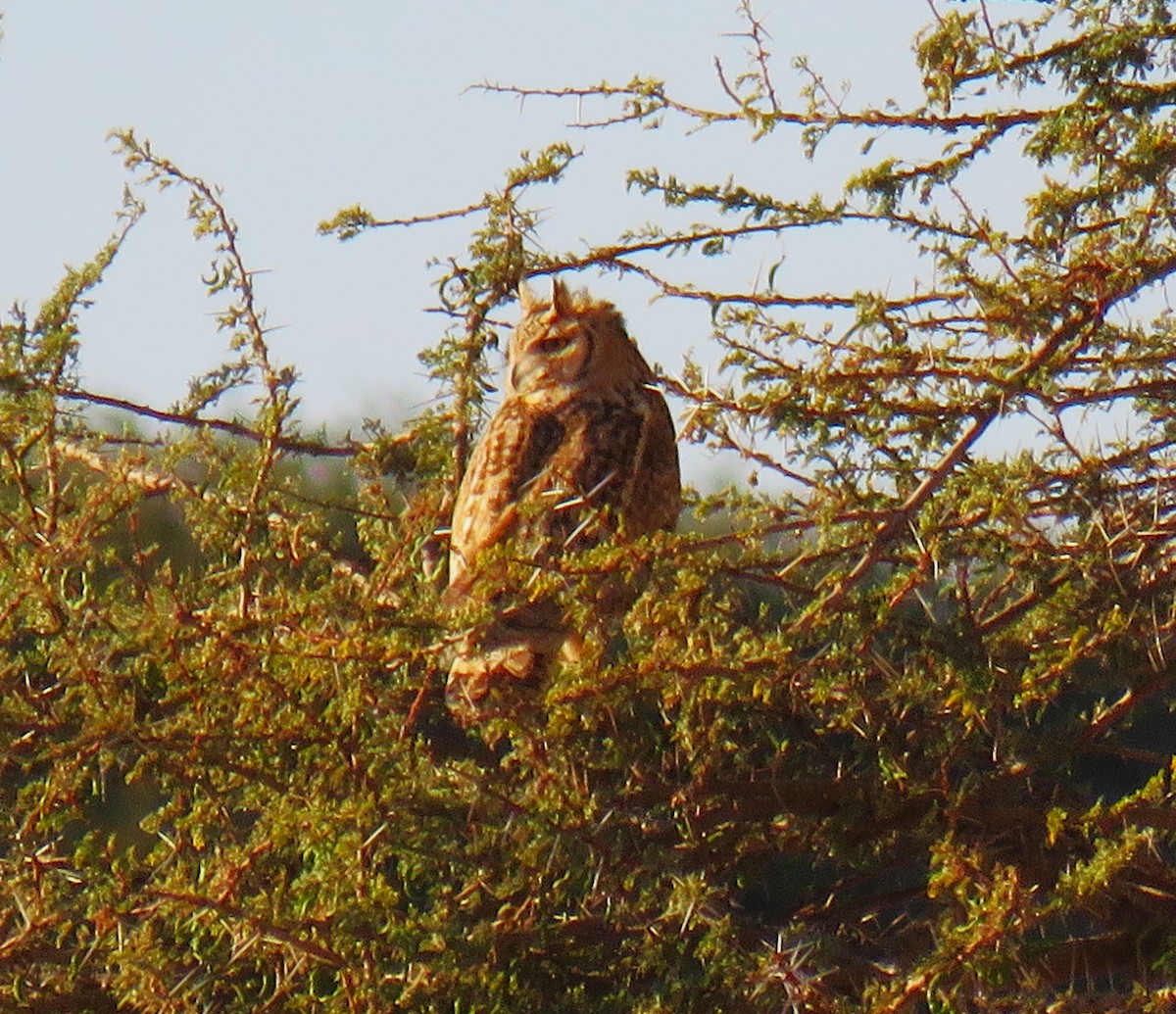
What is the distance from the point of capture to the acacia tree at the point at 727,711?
7.38 feet

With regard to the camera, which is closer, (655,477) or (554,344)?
(655,477)

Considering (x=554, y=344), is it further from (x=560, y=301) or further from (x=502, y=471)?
(x=502, y=471)

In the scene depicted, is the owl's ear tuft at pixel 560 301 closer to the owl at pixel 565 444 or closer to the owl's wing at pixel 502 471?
the owl at pixel 565 444

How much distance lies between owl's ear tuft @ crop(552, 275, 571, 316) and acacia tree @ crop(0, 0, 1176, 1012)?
1215 mm

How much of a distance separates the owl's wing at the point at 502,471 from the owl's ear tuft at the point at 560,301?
9.0 inches

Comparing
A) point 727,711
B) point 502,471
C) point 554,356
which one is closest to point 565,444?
point 502,471

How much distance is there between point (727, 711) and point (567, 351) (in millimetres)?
1655

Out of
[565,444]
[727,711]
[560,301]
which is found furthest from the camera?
[560,301]

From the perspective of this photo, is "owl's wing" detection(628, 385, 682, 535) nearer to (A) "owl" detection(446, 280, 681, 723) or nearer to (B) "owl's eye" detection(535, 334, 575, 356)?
(A) "owl" detection(446, 280, 681, 723)

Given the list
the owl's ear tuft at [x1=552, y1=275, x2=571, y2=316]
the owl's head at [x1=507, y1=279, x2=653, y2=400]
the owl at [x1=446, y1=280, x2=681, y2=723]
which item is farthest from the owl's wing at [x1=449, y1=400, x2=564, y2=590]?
the owl's ear tuft at [x1=552, y1=275, x2=571, y2=316]

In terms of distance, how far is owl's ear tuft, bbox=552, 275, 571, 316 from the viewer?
399 cm

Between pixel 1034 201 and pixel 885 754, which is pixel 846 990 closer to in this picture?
pixel 885 754

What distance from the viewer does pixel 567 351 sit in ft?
13.1

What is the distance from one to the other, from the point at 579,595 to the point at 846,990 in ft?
2.31
